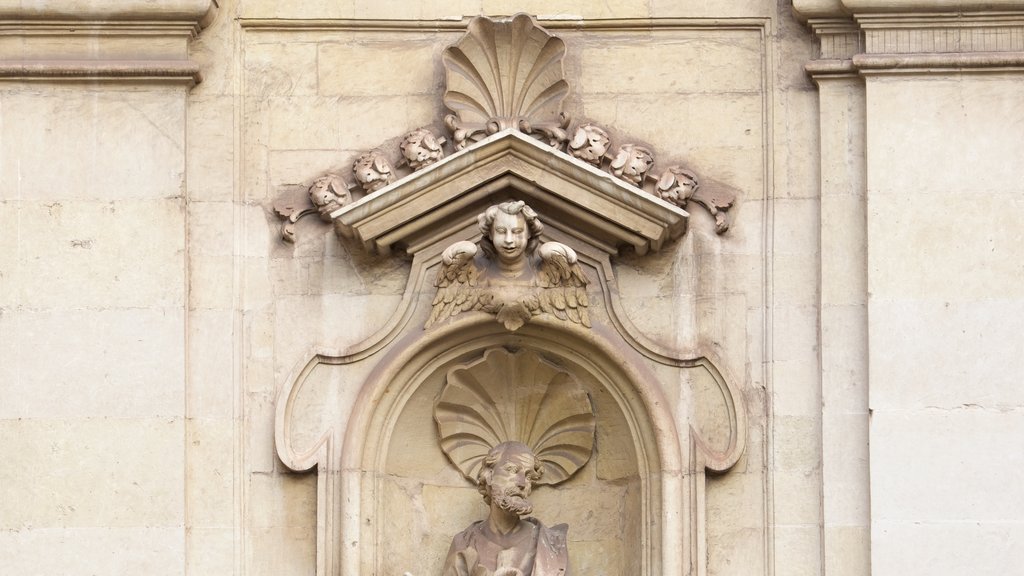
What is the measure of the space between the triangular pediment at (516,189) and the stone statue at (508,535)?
1225 mm

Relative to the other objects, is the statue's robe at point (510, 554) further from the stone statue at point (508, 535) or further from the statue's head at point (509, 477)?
the statue's head at point (509, 477)

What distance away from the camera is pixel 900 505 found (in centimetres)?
1245

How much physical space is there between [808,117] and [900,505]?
2.10 m

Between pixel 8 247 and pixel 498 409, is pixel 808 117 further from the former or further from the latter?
pixel 8 247

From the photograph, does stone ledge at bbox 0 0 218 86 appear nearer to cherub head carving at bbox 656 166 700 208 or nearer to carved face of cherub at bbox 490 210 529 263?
carved face of cherub at bbox 490 210 529 263

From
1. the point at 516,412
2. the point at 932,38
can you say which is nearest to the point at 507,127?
the point at 516,412

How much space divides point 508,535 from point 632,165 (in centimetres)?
200

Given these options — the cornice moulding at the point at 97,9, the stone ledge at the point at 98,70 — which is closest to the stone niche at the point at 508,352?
the stone ledge at the point at 98,70

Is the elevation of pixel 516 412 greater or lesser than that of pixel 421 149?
lesser

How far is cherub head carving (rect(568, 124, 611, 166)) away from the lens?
13.0 meters

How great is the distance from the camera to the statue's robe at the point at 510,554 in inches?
500

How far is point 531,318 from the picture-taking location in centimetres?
1284

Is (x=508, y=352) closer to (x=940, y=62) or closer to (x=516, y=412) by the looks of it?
(x=516, y=412)

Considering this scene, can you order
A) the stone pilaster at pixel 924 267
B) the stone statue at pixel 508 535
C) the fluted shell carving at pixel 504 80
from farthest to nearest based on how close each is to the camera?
the fluted shell carving at pixel 504 80 → the stone statue at pixel 508 535 → the stone pilaster at pixel 924 267
